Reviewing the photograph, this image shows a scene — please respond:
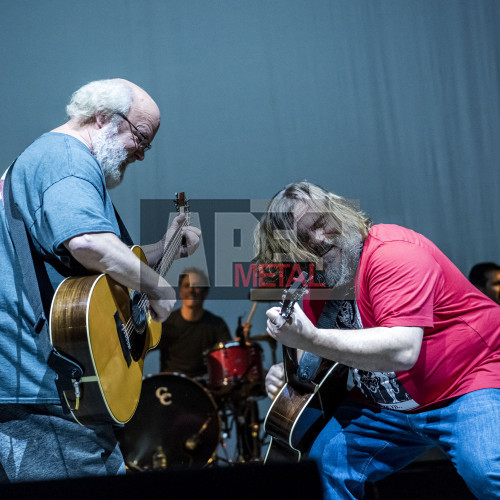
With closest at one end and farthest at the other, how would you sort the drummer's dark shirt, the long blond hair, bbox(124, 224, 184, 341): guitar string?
bbox(124, 224, 184, 341): guitar string, the long blond hair, the drummer's dark shirt

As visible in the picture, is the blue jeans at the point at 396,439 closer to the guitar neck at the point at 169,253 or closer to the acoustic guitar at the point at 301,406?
the acoustic guitar at the point at 301,406

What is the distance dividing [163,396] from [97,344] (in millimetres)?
2840

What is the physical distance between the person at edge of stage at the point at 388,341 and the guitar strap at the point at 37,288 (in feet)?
2.12

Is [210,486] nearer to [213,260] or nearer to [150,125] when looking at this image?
[150,125]

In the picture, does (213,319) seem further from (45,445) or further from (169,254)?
(45,445)

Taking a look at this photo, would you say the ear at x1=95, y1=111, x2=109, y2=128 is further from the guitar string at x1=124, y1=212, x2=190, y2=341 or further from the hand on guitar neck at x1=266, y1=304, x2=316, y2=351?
the hand on guitar neck at x1=266, y1=304, x2=316, y2=351

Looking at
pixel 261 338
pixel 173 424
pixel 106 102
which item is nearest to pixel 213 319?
pixel 261 338

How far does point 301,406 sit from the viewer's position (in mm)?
2336

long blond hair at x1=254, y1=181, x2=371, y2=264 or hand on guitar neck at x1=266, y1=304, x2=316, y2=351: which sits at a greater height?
long blond hair at x1=254, y1=181, x2=371, y2=264

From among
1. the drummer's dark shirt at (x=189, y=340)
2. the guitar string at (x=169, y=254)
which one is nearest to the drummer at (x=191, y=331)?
the drummer's dark shirt at (x=189, y=340)

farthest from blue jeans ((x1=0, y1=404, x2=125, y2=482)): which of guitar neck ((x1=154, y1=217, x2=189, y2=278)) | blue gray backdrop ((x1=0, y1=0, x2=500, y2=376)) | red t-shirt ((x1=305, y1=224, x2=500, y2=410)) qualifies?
blue gray backdrop ((x1=0, y1=0, x2=500, y2=376))

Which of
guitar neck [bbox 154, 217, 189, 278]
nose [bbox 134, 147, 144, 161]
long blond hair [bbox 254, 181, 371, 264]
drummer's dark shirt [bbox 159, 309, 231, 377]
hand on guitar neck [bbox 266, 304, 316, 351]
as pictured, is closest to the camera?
hand on guitar neck [bbox 266, 304, 316, 351]

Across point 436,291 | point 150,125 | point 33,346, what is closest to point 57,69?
point 150,125

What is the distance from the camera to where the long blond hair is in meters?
2.27
